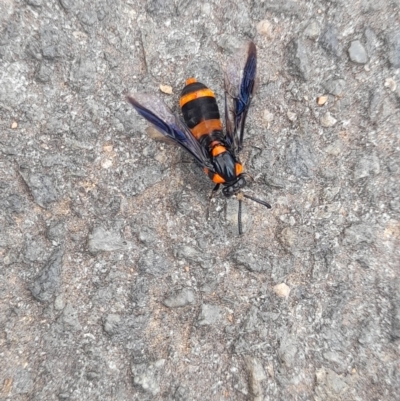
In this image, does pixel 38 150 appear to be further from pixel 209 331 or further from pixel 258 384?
pixel 258 384

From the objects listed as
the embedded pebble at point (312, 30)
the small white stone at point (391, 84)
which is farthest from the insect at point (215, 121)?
the small white stone at point (391, 84)

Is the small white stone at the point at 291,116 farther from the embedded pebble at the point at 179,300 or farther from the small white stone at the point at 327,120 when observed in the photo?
the embedded pebble at the point at 179,300

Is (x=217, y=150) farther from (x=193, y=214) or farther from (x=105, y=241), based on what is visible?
(x=105, y=241)

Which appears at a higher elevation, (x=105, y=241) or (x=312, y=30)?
(x=312, y=30)

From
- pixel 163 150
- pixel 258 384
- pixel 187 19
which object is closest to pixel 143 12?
pixel 187 19

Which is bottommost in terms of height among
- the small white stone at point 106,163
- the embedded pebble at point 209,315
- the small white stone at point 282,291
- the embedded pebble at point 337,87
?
the embedded pebble at point 209,315

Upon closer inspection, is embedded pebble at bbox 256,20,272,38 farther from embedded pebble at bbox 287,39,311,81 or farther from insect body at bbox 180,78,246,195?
insect body at bbox 180,78,246,195

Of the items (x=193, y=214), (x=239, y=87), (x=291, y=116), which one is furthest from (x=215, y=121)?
(x=193, y=214)
